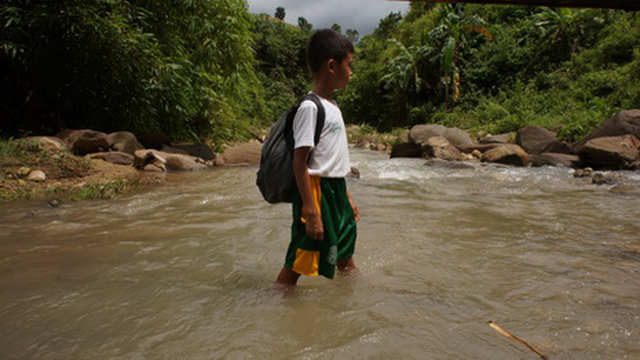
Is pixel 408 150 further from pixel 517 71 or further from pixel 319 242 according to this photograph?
pixel 517 71

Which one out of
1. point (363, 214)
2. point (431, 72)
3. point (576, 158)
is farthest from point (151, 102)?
point (431, 72)

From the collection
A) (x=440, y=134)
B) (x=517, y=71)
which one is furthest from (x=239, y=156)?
(x=517, y=71)

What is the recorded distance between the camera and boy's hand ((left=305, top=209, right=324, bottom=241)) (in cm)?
182

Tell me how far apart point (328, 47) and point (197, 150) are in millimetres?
7477

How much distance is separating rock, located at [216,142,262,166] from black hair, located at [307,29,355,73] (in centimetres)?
670

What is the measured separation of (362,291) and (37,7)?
783 centimetres

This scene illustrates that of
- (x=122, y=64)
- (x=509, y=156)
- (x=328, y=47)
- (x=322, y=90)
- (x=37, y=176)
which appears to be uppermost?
(x=122, y=64)

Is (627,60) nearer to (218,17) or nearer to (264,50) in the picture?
(218,17)

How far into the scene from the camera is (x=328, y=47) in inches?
74.8

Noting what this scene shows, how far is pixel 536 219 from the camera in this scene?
379cm

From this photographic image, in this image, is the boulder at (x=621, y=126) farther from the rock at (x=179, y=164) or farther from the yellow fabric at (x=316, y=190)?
the yellow fabric at (x=316, y=190)

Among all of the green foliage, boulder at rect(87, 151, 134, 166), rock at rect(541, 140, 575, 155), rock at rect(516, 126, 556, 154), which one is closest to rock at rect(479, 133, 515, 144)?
rock at rect(516, 126, 556, 154)

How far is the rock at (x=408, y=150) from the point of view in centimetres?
1031

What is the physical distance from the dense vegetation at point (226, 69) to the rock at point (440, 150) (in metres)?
2.90
